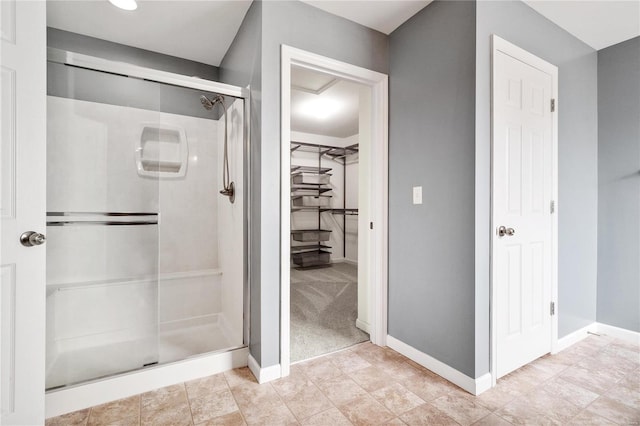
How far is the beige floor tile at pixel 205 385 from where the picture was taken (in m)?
1.70

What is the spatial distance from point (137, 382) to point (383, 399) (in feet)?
4.64

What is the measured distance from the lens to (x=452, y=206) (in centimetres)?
181

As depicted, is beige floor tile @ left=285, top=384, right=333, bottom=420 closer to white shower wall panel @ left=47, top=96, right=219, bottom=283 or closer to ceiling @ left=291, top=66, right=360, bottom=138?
white shower wall panel @ left=47, top=96, right=219, bottom=283

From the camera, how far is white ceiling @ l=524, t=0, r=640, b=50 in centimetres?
197

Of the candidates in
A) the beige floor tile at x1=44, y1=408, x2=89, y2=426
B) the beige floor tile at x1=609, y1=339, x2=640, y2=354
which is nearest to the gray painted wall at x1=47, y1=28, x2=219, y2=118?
the beige floor tile at x1=44, y1=408, x2=89, y2=426

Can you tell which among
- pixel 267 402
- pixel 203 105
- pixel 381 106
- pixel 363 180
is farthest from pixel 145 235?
pixel 381 106

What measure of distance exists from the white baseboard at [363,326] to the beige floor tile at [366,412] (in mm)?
891

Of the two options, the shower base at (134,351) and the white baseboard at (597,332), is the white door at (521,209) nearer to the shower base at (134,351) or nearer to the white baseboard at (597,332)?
the white baseboard at (597,332)

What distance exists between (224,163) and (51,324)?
54.5 inches

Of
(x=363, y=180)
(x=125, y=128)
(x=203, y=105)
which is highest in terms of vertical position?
(x=203, y=105)

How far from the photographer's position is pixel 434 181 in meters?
1.92

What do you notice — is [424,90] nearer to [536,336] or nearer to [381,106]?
[381,106]
